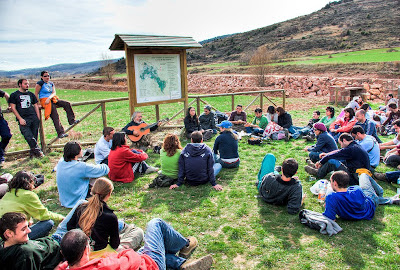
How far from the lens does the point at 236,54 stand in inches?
2852

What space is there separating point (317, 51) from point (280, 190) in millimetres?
51904

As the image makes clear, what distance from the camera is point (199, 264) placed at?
3.49 metres

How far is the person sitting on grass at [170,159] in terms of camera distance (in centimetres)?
621

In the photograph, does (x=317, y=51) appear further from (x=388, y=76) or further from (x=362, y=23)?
(x=388, y=76)

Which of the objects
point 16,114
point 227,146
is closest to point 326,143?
point 227,146

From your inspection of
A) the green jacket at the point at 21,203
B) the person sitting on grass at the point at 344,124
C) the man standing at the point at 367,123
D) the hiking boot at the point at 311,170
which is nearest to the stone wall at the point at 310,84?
the person sitting on grass at the point at 344,124

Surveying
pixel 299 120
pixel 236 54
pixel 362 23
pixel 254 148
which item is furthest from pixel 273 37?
pixel 254 148

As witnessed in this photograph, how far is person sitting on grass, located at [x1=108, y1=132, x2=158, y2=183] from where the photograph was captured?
6.28 m

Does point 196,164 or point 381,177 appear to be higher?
point 196,164

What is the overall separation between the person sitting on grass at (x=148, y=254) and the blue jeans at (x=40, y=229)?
148 centimetres

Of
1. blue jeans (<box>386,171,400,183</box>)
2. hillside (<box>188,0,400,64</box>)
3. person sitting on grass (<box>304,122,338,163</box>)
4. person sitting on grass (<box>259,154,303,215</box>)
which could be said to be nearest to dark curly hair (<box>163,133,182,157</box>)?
person sitting on grass (<box>259,154,303,215</box>)

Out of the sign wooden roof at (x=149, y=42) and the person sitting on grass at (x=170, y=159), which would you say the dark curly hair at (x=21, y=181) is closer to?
the person sitting on grass at (x=170, y=159)

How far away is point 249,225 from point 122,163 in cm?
313

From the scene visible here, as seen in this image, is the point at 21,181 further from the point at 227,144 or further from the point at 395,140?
the point at 395,140
